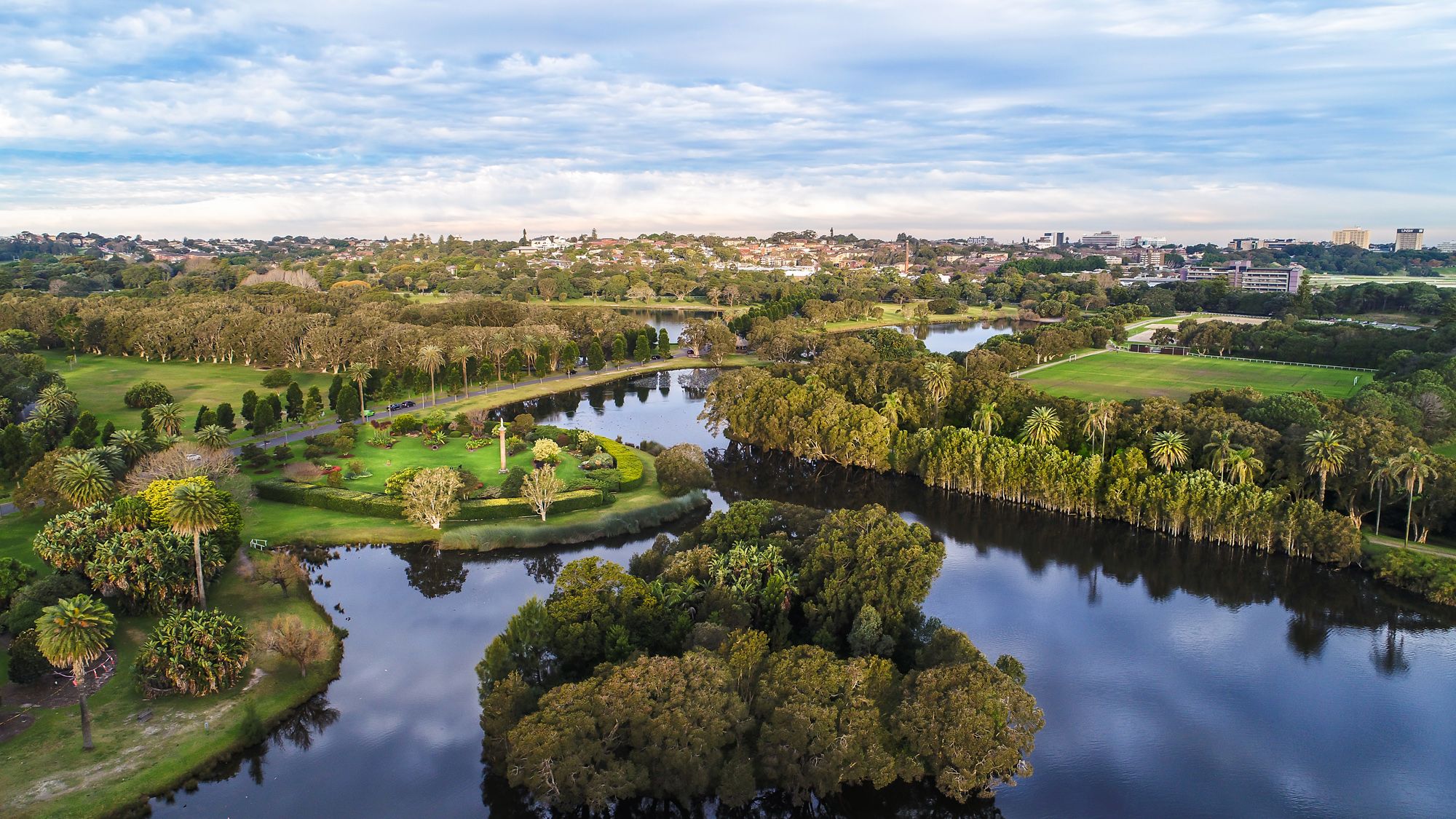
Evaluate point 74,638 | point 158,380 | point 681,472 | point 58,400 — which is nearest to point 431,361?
point 58,400

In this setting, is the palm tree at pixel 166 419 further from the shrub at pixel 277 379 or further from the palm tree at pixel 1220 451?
the palm tree at pixel 1220 451

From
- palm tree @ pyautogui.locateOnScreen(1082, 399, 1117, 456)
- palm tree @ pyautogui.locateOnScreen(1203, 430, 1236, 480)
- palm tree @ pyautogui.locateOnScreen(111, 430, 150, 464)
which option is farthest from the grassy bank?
palm tree @ pyautogui.locateOnScreen(1203, 430, 1236, 480)

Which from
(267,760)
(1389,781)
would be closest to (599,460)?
(267,760)

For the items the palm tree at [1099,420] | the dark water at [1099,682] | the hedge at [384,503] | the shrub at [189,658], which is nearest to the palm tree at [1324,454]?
the dark water at [1099,682]

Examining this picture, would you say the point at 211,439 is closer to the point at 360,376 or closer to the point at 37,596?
the point at 360,376

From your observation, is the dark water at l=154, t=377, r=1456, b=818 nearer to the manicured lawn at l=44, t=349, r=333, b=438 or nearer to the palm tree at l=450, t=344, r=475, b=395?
the manicured lawn at l=44, t=349, r=333, b=438

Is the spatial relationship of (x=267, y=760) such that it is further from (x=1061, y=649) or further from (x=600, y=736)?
(x=1061, y=649)
